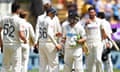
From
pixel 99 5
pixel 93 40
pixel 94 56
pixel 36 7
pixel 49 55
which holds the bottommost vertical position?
pixel 94 56

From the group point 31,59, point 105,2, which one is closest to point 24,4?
point 105,2

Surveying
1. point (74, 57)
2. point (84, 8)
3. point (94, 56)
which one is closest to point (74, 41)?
point (74, 57)

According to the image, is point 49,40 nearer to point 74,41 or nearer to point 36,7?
point 74,41

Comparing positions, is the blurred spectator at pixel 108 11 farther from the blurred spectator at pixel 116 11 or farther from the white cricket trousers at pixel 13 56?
the white cricket trousers at pixel 13 56

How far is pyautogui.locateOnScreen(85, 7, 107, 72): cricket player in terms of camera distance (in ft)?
74.1

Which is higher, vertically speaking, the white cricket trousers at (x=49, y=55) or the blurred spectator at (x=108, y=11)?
the blurred spectator at (x=108, y=11)

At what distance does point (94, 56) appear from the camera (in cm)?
2269

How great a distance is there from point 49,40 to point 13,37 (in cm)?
148

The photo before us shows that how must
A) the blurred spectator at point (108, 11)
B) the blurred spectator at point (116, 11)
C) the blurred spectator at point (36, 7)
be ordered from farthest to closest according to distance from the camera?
the blurred spectator at point (36, 7)
the blurred spectator at point (116, 11)
the blurred spectator at point (108, 11)

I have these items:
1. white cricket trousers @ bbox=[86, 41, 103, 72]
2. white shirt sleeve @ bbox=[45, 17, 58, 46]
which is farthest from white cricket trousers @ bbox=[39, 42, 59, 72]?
white cricket trousers @ bbox=[86, 41, 103, 72]

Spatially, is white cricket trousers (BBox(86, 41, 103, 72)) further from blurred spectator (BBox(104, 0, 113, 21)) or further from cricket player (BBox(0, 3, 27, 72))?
blurred spectator (BBox(104, 0, 113, 21))

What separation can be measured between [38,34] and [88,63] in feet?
6.21

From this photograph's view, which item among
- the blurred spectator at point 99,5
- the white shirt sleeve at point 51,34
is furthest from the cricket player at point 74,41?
the blurred spectator at point 99,5

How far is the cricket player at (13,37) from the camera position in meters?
20.8
